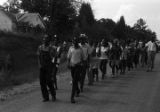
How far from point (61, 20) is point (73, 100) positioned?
65.9m

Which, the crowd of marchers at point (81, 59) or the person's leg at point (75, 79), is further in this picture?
the crowd of marchers at point (81, 59)

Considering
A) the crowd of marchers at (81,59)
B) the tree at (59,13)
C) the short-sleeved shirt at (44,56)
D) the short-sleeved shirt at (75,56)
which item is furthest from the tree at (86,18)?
the short-sleeved shirt at (44,56)

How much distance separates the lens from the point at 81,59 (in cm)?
1316

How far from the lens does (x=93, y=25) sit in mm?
99438

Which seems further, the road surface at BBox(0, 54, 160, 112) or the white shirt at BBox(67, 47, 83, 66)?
the white shirt at BBox(67, 47, 83, 66)

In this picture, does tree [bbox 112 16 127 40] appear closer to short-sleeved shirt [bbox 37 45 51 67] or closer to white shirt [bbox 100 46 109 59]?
white shirt [bbox 100 46 109 59]

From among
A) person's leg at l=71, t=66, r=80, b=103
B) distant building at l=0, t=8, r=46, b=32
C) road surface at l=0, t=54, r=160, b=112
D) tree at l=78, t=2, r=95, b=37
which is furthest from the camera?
tree at l=78, t=2, r=95, b=37

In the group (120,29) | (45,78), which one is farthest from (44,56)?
(120,29)

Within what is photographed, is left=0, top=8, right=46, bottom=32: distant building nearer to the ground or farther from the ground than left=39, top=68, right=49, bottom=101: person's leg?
farther from the ground

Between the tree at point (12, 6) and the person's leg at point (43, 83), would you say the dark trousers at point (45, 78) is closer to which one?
the person's leg at point (43, 83)

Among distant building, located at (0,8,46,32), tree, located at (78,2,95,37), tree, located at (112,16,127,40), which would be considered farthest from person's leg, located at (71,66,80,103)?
tree, located at (112,16,127,40)

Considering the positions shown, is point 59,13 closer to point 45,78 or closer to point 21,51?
point 21,51

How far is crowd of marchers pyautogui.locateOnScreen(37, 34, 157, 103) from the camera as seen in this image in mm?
12750

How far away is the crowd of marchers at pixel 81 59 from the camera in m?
12.8
